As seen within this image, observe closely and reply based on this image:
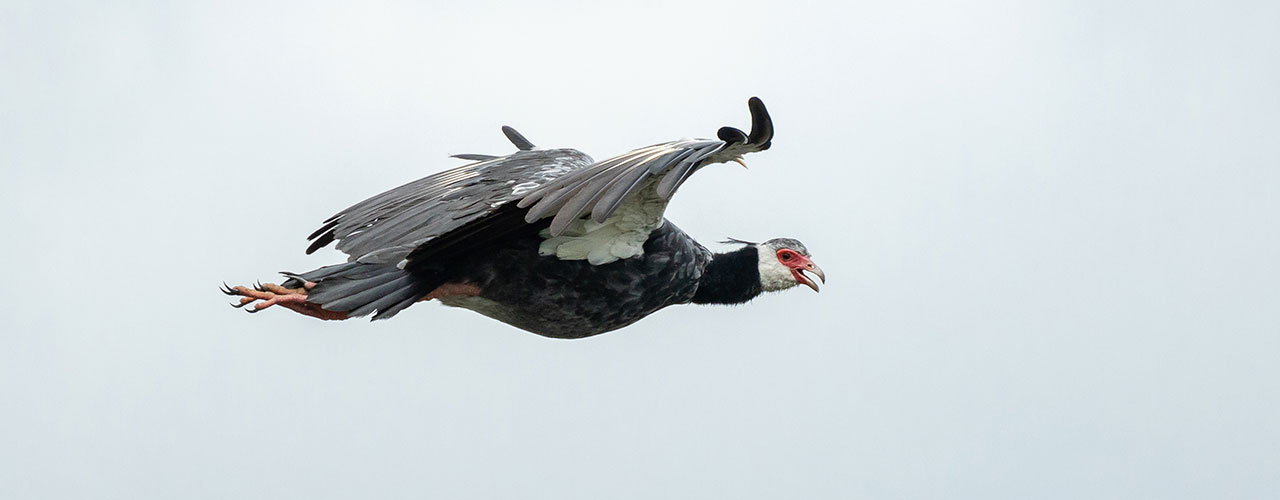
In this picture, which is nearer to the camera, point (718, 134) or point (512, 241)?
point (718, 134)

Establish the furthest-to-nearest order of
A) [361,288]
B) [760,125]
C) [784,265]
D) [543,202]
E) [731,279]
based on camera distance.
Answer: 1. [784,265]
2. [731,279]
3. [361,288]
4. [760,125]
5. [543,202]

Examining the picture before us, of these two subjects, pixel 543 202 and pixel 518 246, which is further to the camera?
pixel 518 246

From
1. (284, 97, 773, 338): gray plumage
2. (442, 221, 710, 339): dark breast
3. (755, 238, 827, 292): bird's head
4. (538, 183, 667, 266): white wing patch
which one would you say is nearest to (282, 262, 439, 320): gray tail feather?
(284, 97, 773, 338): gray plumage

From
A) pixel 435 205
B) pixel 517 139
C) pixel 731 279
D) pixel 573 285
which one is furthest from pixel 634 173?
pixel 517 139

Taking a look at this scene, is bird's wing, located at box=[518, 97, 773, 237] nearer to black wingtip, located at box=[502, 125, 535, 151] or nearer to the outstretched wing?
the outstretched wing

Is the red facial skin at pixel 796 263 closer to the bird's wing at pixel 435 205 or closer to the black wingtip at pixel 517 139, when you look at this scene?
the bird's wing at pixel 435 205

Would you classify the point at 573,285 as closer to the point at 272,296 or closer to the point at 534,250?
the point at 534,250

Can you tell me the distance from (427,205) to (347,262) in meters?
0.43

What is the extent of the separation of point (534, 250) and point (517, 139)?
1.73 meters

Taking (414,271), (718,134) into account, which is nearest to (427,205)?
(414,271)

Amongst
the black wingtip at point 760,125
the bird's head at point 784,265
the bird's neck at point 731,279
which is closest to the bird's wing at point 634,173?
the black wingtip at point 760,125

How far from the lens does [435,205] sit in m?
6.10

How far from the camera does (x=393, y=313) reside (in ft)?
19.0

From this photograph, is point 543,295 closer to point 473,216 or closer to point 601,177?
point 473,216
